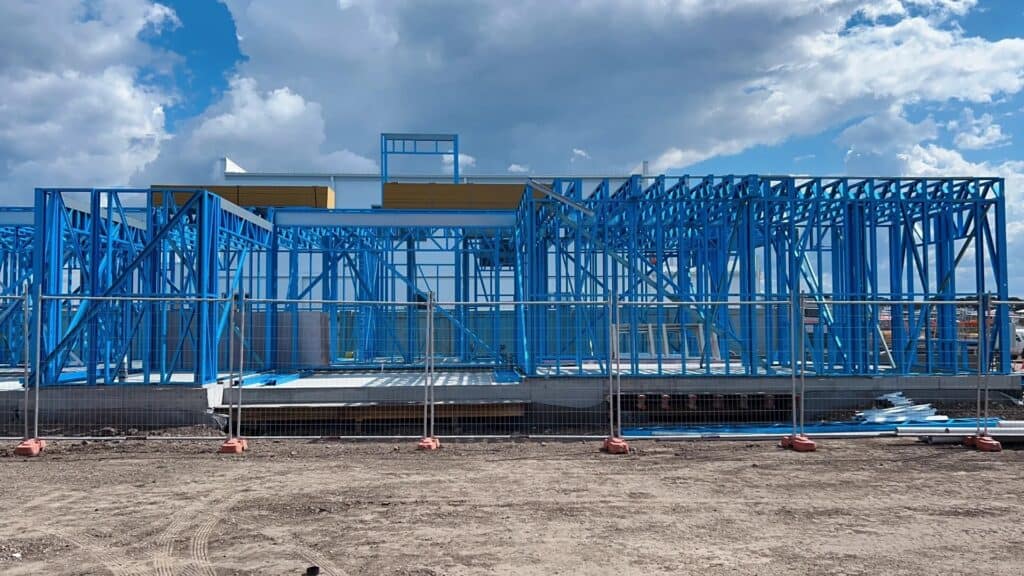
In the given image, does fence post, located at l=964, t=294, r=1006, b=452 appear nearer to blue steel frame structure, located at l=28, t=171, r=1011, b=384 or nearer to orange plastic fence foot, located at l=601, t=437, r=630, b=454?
blue steel frame structure, located at l=28, t=171, r=1011, b=384

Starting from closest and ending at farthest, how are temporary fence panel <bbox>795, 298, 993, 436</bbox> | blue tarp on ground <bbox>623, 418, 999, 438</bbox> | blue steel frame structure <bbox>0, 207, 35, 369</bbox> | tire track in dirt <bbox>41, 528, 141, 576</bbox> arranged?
tire track in dirt <bbox>41, 528, 141, 576</bbox> → blue tarp on ground <bbox>623, 418, 999, 438</bbox> → temporary fence panel <bbox>795, 298, 993, 436</bbox> → blue steel frame structure <bbox>0, 207, 35, 369</bbox>

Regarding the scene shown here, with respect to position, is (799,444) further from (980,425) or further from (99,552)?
(99,552)

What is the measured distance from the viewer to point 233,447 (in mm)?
9930

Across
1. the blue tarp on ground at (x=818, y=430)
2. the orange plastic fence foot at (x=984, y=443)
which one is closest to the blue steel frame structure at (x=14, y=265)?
the blue tarp on ground at (x=818, y=430)

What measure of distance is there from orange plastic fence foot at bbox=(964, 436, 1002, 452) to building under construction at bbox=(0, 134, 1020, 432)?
3.98 feet

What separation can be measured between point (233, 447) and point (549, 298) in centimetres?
860

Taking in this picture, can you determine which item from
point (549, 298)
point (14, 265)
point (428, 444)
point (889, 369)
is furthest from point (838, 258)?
point (14, 265)

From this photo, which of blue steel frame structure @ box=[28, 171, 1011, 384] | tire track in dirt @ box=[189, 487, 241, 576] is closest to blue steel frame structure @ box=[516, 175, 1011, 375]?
blue steel frame structure @ box=[28, 171, 1011, 384]

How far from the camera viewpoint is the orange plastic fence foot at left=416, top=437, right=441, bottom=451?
10.0m

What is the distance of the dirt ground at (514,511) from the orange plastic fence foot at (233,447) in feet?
0.60

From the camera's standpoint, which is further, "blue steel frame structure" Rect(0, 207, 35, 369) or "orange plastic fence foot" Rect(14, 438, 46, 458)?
"blue steel frame structure" Rect(0, 207, 35, 369)

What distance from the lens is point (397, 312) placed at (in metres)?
22.0

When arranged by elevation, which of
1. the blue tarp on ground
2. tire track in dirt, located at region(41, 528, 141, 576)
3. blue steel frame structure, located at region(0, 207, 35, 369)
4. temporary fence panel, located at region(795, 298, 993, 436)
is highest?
blue steel frame structure, located at region(0, 207, 35, 369)

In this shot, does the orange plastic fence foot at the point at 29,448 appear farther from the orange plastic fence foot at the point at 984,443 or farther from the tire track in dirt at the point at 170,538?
the orange plastic fence foot at the point at 984,443
